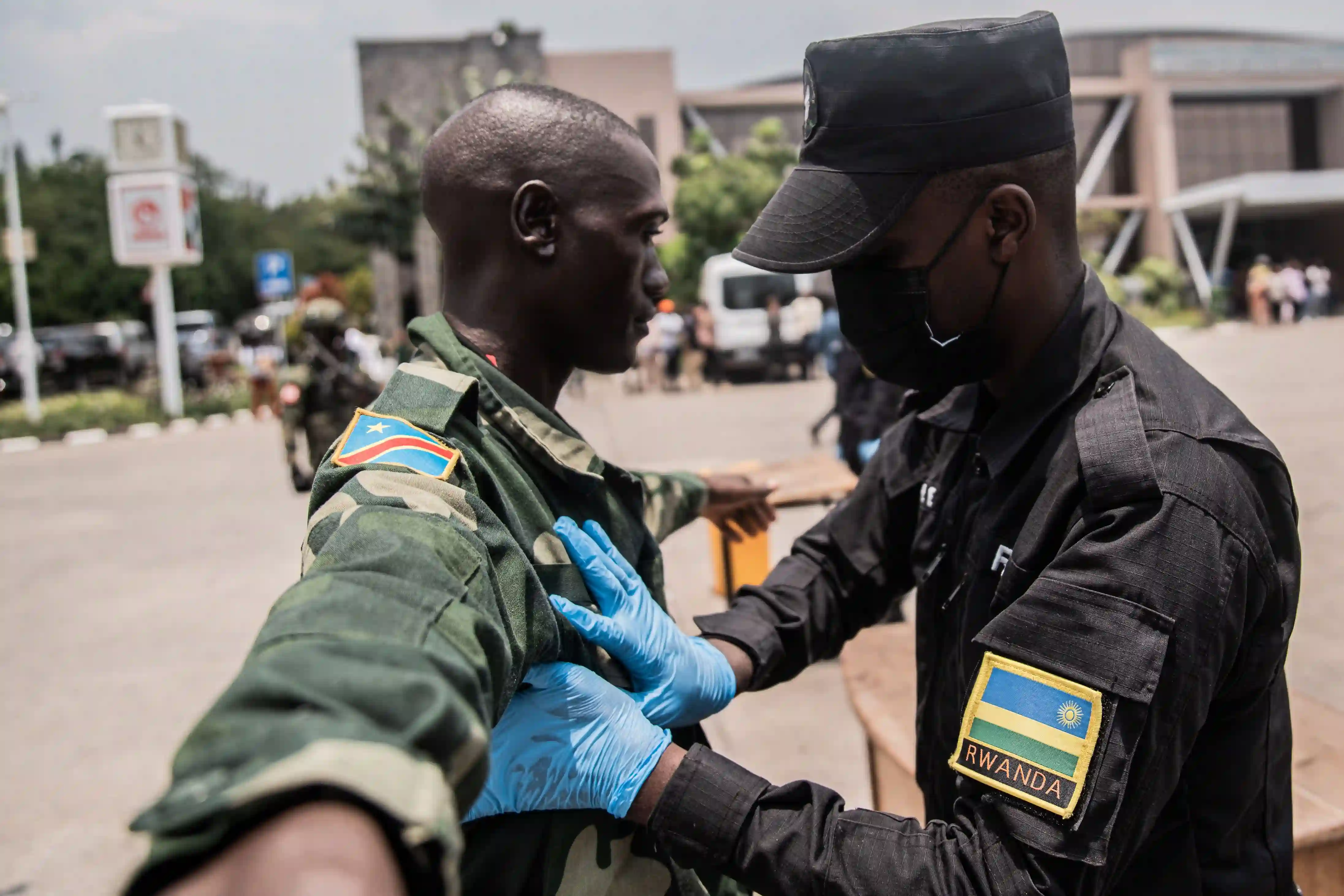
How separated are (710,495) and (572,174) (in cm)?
86

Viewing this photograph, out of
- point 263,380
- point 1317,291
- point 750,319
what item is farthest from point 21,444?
point 1317,291

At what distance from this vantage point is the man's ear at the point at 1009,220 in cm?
142

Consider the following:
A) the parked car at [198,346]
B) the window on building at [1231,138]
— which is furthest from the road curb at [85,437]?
the window on building at [1231,138]

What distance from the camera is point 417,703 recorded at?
723 millimetres

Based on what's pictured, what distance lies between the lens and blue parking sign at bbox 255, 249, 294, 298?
19.6 meters

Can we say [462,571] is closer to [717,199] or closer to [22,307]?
[22,307]

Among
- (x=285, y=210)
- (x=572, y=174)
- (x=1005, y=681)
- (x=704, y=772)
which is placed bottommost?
(x=704, y=772)

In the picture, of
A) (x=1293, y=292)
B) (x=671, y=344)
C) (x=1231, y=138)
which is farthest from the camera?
(x=1231, y=138)

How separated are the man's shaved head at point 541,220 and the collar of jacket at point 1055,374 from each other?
564 millimetres

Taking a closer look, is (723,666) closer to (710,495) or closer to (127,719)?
(710,495)

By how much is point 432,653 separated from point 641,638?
66cm

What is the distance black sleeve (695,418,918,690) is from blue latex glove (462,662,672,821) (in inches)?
21.2

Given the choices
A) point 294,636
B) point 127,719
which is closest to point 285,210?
point 127,719

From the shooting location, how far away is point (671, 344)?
18.0 metres
